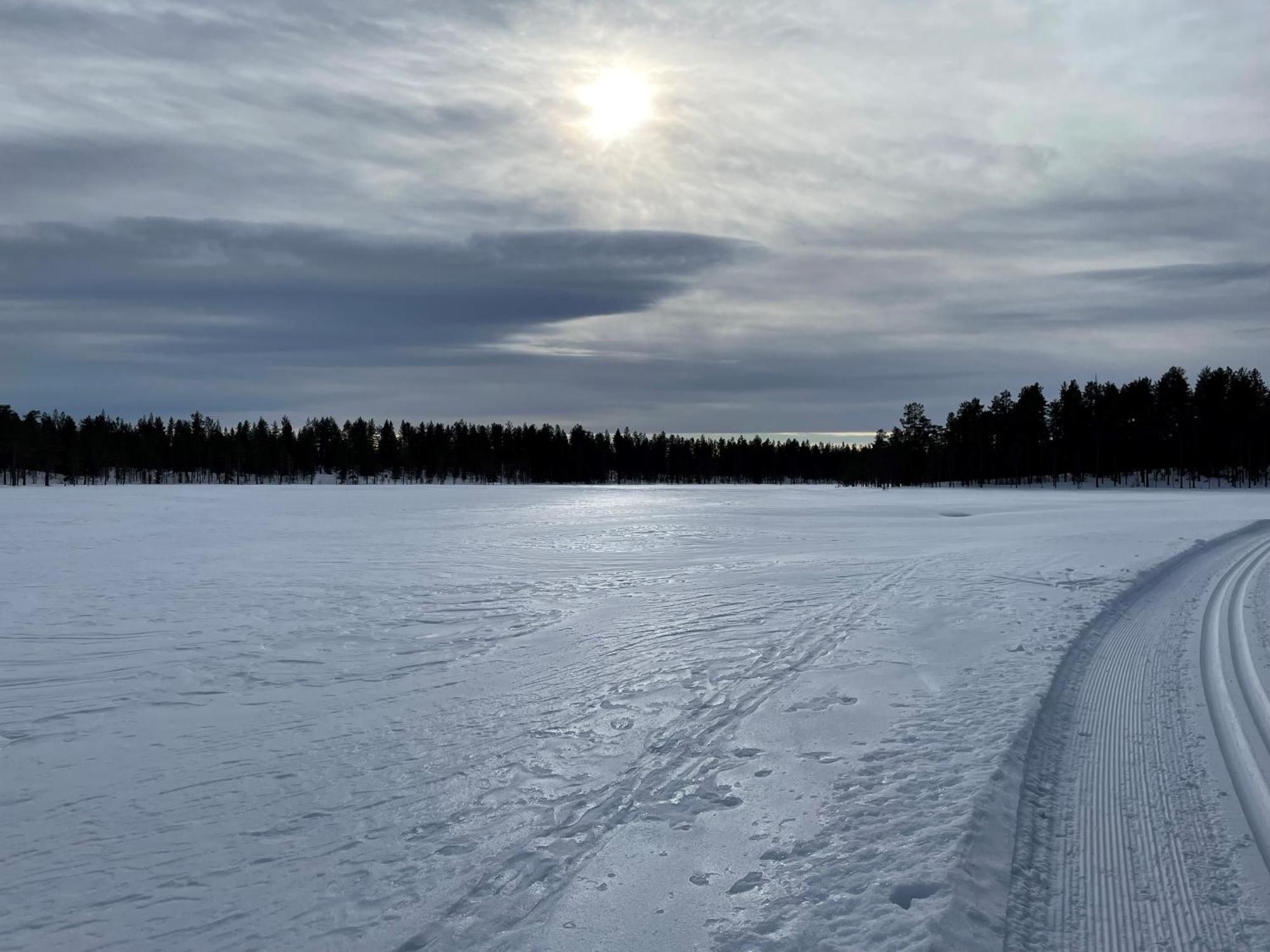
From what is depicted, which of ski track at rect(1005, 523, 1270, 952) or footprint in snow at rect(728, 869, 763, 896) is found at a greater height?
ski track at rect(1005, 523, 1270, 952)

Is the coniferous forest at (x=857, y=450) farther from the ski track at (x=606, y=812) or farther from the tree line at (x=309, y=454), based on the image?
the ski track at (x=606, y=812)

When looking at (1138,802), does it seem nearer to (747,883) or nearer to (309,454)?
(747,883)

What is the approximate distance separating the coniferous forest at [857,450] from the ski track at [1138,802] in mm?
115500

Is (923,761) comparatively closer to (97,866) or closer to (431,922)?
(431,922)

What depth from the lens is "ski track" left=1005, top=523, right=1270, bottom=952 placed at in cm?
406

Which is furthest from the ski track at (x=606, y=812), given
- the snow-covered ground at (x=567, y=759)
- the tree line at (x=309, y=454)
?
the tree line at (x=309, y=454)

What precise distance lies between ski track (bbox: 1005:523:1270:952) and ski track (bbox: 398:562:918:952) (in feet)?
6.74

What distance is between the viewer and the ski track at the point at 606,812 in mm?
4008

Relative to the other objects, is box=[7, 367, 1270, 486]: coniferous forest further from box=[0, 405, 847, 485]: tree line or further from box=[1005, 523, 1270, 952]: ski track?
box=[1005, 523, 1270, 952]: ski track

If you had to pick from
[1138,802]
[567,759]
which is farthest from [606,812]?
[1138,802]

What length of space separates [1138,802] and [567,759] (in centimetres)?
397

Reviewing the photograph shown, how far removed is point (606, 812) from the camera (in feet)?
17.3

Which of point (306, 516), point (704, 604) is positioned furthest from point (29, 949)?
point (306, 516)

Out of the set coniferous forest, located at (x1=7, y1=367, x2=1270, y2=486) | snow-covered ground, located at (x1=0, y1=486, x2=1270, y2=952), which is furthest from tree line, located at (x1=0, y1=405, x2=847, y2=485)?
snow-covered ground, located at (x1=0, y1=486, x2=1270, y2=952)
